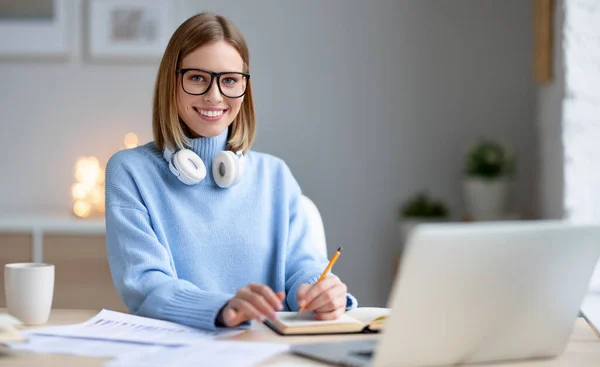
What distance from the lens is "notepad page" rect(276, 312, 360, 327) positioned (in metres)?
1.16

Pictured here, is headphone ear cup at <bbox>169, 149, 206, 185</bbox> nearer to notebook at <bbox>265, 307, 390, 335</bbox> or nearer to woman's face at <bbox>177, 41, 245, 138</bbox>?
woman's face at <bbox>177, 41, 245, 138</bbox>

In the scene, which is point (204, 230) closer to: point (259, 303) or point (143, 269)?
point (143, 269)

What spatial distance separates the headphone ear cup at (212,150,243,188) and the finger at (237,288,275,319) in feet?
1.40

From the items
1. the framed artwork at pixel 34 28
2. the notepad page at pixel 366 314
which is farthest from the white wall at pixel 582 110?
the framed artwork at pixel 34 28

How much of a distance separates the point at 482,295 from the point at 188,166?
727 mm

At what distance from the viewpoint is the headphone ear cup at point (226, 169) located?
4.97ft

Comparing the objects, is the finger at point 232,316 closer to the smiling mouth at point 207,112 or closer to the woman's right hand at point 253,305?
the woman's right hand at point 253,305

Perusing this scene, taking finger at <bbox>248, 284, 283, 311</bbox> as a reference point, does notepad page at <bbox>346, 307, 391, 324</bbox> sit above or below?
below

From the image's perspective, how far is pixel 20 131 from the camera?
10.8ft

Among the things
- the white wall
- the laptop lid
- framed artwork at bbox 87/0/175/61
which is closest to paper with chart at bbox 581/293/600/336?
the laptop lid

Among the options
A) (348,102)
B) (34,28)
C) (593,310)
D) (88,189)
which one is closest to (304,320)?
(593,310)

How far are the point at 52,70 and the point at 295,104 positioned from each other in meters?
1.06

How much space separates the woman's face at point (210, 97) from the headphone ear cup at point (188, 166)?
8 cm

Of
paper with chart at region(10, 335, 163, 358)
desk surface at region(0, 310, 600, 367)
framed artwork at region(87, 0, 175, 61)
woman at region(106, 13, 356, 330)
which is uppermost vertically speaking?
framed artwork at region(87, 0, 175, 61)
